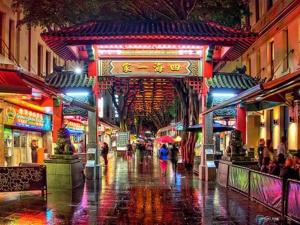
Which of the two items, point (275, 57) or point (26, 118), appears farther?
point (275, 57)

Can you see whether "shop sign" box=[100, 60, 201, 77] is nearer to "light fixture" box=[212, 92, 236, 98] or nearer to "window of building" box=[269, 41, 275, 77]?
"light fixture" box=[212, 92, 236, 98]

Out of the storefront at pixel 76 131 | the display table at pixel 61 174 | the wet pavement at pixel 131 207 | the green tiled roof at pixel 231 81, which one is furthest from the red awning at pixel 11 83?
→ the storefront at pixel 76 131

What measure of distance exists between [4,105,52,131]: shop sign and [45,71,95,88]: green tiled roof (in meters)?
4.63

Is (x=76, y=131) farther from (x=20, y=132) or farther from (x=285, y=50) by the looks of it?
(x=285, y=50)

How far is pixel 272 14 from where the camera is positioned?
32.0 metres

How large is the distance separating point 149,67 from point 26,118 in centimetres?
1109

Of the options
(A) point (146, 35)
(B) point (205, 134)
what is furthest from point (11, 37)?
(B) point (205, 134)

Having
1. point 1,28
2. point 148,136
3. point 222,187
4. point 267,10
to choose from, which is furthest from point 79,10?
point 148,136

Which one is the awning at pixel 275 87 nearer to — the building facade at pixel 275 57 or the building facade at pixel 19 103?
the building facade at pixel 275 57

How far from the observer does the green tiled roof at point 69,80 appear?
73.9 feet

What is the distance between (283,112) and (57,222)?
2101 cm

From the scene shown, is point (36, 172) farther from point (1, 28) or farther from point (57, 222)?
point (1, 28)

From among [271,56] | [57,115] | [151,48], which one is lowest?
[57,115]

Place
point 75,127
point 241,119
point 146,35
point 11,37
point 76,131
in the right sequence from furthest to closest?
point 76,131
point 75,127
point 11,37
point 241,119
point 146,35
